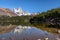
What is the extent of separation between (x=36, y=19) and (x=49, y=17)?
17341mm

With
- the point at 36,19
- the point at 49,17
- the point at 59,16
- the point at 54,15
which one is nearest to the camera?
the point at 59,16

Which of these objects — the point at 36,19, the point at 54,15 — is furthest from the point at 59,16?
the point at 36,19

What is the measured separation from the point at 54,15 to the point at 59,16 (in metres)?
6.17

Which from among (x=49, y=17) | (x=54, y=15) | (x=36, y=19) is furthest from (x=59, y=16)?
(x=36, y=19)

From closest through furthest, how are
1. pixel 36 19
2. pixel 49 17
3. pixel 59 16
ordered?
pixel 59 16, pixel 49 17, pixel 36 19

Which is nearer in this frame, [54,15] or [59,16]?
[59,16]

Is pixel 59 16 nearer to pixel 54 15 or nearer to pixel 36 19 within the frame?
pixel 54 15

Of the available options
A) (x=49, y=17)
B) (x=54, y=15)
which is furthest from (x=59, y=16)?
(x=49, y=17)

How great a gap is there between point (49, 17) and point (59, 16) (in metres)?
12.4

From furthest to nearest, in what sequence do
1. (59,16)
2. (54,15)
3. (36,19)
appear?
(36,19), (54,15), (59,16)

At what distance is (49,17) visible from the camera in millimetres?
88062

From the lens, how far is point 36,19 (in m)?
104

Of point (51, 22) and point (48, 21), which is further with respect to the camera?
point (48, 21)

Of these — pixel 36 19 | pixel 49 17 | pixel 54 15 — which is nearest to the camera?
pixel 54 15
